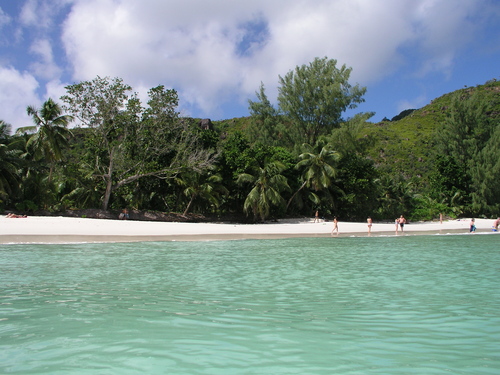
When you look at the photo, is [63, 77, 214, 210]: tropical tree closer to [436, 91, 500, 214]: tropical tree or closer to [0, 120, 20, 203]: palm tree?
[0, 120, 20, 203]: palm tree

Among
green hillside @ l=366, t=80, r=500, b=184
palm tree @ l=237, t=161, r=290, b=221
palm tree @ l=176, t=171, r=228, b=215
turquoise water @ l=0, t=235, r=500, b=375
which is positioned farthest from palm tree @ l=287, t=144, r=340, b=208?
green hillside @ l=366, t=80, r=500, b=184

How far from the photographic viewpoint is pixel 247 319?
5.39 metres

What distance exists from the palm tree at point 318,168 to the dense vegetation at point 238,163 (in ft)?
0.30

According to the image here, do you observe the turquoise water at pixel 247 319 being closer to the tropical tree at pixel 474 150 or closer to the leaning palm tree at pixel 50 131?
the leaning palm tree at pixel 50 131

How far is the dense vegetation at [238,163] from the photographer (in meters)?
29.9

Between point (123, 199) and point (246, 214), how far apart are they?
10.3m

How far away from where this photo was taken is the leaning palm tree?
95.6ft

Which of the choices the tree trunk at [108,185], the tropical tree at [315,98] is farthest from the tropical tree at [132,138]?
the tropical tree at [315,98]

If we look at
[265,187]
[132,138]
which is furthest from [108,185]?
[265,187]

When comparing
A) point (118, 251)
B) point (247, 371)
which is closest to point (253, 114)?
point (118, 251)

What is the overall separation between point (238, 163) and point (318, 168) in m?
7.33

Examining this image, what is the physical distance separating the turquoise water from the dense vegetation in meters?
20.6

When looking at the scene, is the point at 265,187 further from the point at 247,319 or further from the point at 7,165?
the point at 247,319

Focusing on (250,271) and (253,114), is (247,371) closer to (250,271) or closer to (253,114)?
(250,271)
